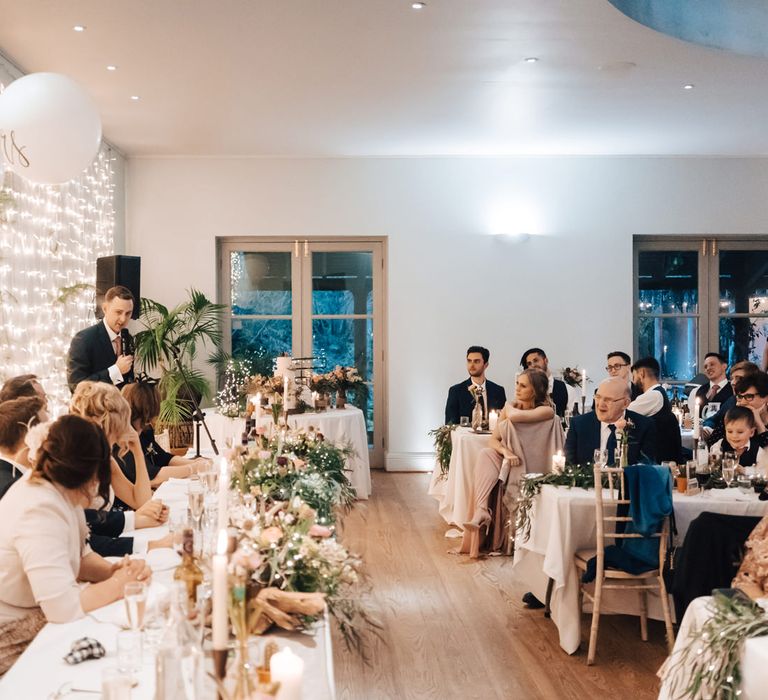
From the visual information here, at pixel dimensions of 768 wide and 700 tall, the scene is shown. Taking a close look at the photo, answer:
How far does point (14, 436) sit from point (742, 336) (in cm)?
958

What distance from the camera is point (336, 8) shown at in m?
5.63

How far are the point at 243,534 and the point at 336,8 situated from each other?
4.18 m

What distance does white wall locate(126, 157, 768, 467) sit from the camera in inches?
412

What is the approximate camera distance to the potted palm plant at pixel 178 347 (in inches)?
372

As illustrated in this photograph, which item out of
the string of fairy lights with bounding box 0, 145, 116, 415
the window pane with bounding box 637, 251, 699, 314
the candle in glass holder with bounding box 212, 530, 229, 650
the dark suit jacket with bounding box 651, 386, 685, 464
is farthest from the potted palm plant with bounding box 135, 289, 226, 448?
the candle in glass holder with bounding box 212, 530, 229, 650

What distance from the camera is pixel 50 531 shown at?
2.59 meters

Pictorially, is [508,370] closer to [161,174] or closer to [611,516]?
[161,174]

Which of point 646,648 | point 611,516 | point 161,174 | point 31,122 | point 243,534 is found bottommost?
point 646,648

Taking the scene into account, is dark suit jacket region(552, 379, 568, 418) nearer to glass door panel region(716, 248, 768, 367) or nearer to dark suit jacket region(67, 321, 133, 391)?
glass door panel region(716, 248, 768, 367)

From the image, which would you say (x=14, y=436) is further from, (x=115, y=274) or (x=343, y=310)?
(x=343, y=310)

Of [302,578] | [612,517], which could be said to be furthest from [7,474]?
[612,517]

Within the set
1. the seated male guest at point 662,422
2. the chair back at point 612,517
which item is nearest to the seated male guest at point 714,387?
the seated male guest at point 662,422

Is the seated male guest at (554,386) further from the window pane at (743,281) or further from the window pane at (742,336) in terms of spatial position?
the window pane at (743,281)

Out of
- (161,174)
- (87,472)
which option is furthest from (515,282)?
(87,472)
